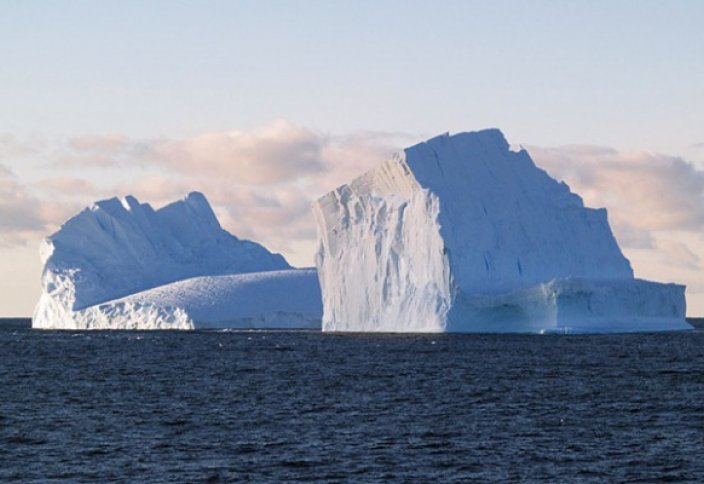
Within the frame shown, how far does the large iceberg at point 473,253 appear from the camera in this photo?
47.5m

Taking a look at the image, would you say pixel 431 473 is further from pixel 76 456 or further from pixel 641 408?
pixel 641 408

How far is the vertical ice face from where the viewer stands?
6938cm

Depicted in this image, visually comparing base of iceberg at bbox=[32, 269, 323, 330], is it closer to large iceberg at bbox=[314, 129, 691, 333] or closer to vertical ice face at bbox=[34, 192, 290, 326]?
vertical ice face at bbox=[34, 192, 290, 326]

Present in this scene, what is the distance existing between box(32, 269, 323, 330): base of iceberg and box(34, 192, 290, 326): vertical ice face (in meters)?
1.64

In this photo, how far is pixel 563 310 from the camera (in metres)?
47.5

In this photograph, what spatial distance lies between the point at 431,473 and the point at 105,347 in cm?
3649

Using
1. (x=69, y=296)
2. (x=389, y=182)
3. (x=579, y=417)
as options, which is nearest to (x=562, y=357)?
(x=389, y=182)

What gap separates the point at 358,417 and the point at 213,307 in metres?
44.9

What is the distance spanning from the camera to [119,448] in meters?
18.9

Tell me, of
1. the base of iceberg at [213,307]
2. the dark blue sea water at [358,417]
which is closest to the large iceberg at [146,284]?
the base of iceberg at [213,307]

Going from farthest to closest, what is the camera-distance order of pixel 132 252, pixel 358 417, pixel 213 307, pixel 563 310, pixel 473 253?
pixel 132 252, pixel 213 307, pixel 473 253, pixel 563 310, pixel 358 417

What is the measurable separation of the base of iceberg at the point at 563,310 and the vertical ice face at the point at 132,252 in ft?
78.1

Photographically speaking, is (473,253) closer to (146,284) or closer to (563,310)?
(563,310)

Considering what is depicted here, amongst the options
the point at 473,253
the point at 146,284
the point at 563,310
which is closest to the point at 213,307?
the point at 146,284
